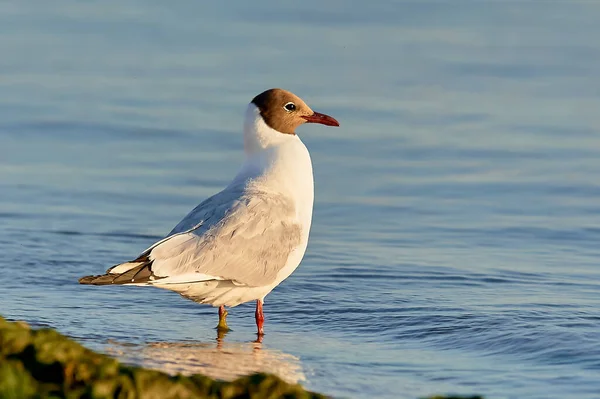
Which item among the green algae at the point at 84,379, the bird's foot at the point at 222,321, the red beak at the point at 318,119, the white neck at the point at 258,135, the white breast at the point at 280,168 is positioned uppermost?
the red beak at the point at 318,119

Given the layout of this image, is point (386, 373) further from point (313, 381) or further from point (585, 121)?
point (585, 121)

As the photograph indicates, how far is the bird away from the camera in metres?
7.23

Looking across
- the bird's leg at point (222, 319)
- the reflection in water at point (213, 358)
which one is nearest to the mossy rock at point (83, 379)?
the reflection in water at point (213, 358)

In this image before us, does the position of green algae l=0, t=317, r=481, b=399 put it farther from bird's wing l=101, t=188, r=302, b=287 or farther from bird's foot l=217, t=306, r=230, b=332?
bird's foot l=217, t=306, r=230, b=332

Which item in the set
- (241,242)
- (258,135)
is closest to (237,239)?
(241,242)

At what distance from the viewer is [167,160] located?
40.4 feet

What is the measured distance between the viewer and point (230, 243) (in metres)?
7.52

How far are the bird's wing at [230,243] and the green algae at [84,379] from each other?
286cm

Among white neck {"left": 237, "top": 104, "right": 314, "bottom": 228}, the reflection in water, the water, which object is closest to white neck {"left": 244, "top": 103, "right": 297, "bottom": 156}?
white neck {"left": 237, "top": 104, "right": 314, "bottom": 228}

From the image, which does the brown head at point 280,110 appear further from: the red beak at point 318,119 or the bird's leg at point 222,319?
the bird's leg at point 222,319

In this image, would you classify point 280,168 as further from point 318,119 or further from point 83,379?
point 83,379

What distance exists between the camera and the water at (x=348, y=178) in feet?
24.4

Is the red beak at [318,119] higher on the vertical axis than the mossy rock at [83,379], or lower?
higher

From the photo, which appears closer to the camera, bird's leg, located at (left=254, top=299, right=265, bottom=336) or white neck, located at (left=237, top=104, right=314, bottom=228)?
bird's leg, located at (left=254, top=299, right=265, bottom=336)
